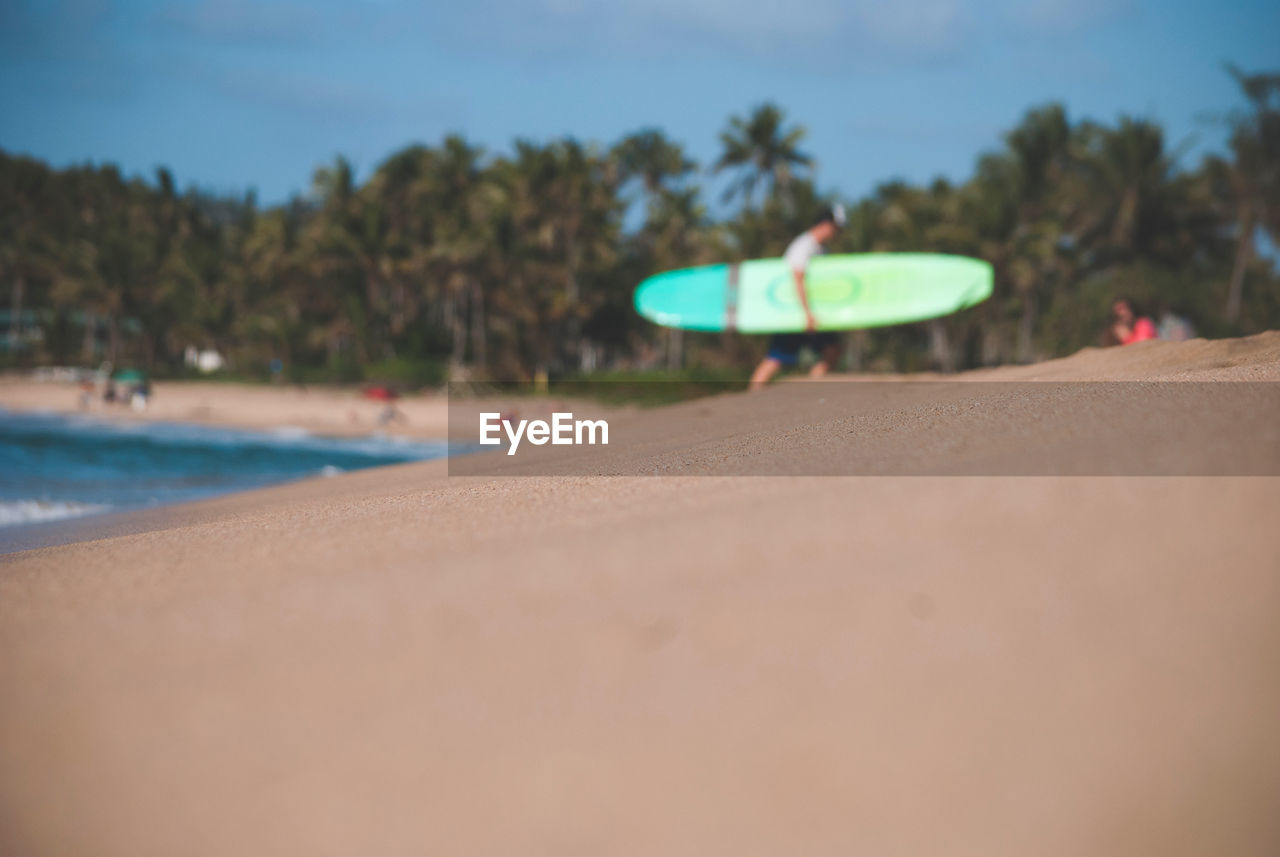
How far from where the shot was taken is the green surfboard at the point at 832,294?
7.98 m

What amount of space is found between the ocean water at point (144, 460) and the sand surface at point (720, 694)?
16.9 ft

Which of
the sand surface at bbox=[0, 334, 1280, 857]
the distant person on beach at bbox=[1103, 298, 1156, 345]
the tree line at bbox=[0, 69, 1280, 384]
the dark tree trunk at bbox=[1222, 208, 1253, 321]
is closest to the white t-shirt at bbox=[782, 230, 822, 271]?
the distant person on beach at bbox=[1103, 298, 1156, 345]

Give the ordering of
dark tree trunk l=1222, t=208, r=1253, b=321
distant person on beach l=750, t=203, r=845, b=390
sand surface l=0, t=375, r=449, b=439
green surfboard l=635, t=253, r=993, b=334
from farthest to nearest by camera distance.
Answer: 1. dark tree trunk l=1222, t=208, r=1253, b=321
2. sand surface l=0, t=375, r=449, b=439
3. green surfboard l=635, t=253, r=993, b=334
4. distant person on beach l=750, t=203, r=845, b=390

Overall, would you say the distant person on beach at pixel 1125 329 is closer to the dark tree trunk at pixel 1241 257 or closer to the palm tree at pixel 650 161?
the dark tree trunk at pixel 1241 257

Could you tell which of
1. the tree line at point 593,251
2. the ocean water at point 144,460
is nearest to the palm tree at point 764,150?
the tree line at point 593,251

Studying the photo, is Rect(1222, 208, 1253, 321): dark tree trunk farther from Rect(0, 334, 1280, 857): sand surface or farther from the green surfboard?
Rect(0, 334, 1280, 857): sand surface

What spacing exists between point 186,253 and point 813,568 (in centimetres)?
4199

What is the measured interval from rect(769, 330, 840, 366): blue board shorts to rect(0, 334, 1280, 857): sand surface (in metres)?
5.16

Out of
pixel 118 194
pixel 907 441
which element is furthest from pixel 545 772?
pixel 118 194

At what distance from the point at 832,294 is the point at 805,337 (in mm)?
1676

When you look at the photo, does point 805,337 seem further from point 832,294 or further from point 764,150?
point 764,150

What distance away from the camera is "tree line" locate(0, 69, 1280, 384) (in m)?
25.9

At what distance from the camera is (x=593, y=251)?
29.8 meters

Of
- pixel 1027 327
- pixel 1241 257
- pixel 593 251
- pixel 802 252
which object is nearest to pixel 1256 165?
pixel 1241 257
